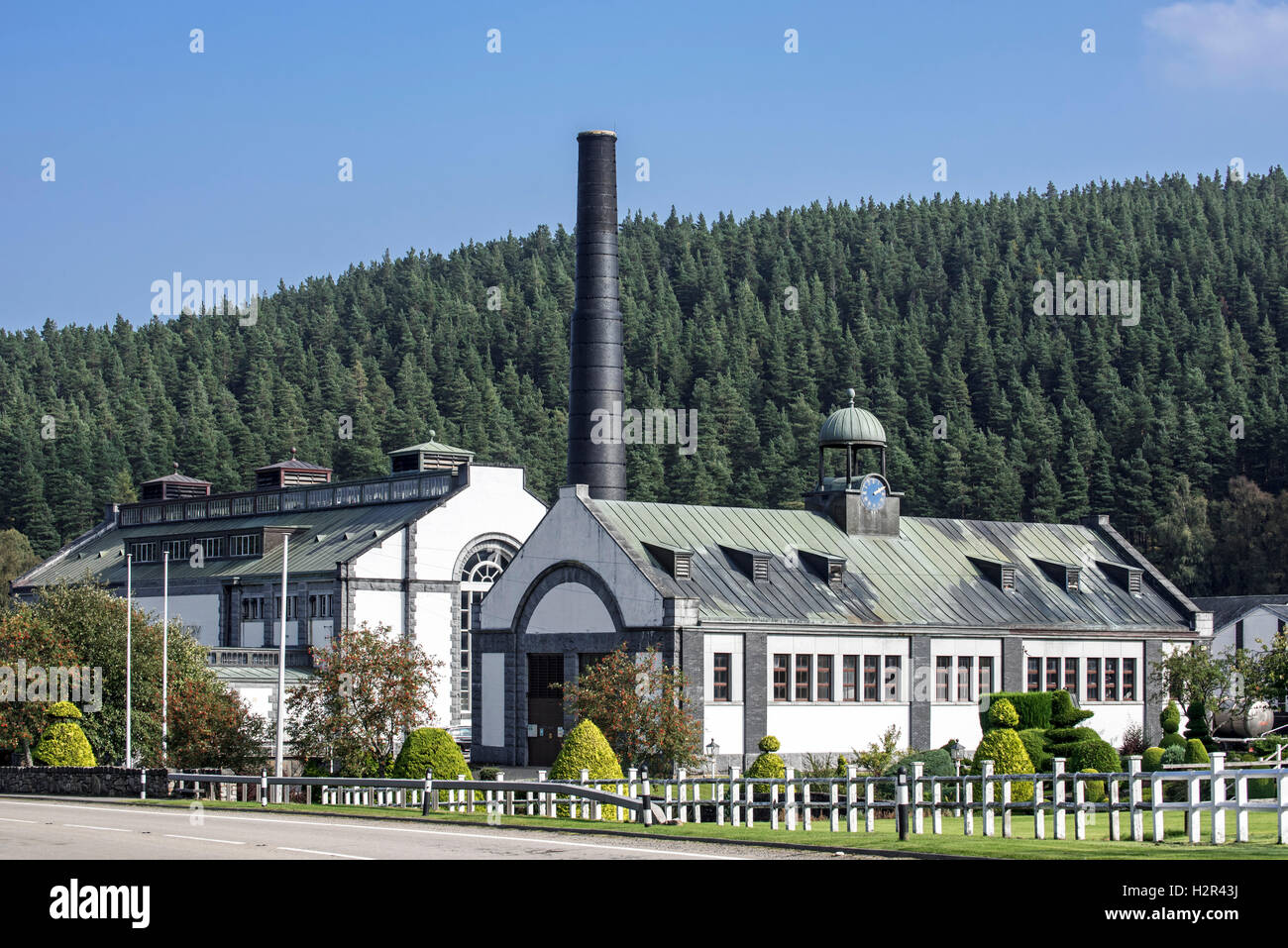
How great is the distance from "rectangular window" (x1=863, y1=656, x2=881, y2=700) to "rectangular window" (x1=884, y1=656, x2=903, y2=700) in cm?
50

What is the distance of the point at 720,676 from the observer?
54219 millimetres

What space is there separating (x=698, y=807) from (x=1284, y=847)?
14.6 m

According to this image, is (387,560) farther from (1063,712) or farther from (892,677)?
(1063,712)

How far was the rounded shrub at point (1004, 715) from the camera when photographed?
5094 cm

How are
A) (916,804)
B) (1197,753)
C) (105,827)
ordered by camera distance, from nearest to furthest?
(916,804)
(105,827)
(1197,753)

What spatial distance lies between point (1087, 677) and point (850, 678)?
12.4 metres

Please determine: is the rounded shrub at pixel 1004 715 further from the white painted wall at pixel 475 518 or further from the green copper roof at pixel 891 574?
the white painted wall at pixel 475 518

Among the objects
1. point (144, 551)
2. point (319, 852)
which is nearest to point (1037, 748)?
point (319, 852)

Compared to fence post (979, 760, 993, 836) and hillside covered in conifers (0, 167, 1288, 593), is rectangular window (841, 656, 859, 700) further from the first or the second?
hillside covered in conifers (0, 167, 1288, 593)

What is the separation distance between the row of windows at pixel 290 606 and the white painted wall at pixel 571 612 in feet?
70.3

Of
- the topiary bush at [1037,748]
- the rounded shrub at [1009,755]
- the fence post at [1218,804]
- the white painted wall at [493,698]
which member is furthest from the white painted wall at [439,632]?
the fence post at [1218,804]

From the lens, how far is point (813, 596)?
2302 inches

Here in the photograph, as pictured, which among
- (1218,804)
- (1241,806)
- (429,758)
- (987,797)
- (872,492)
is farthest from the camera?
(872,492)

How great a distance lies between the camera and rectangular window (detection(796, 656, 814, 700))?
5631 cm
